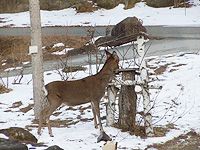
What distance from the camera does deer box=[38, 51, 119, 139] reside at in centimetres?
801

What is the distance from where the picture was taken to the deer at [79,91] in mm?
8008

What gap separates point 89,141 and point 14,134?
4.51 feet

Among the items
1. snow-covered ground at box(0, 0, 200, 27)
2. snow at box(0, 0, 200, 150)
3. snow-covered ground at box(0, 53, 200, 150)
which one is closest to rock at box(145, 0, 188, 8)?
snow-covered ground at box(0, 0, 200, 27)

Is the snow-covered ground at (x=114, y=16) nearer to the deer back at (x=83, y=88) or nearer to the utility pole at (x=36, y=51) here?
the utility pole at (x=36, y=51)

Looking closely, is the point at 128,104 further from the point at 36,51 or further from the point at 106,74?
the point at 36,51

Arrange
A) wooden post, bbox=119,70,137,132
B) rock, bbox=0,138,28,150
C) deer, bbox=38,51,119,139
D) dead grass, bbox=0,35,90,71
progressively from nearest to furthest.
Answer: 1. rock, bbox=0,138,28,150
2. deer, bbox=38,51,119,139
3. wooden post, bbox=119,70,137,132
4. dead grass, bbox=0,35,90,71

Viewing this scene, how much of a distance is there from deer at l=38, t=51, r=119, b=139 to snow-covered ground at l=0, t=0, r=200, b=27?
19.5 m

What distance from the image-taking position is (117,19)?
32.4 m

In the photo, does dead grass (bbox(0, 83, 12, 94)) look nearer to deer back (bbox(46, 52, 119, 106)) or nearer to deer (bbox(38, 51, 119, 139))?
deer (bbox(38, 51, 119, 139))

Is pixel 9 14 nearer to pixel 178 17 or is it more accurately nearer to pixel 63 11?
pixel 63 11

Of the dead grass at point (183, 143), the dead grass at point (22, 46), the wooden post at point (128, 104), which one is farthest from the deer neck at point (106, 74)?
the dead grass at point (22, 46)

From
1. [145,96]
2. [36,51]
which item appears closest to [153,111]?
[145,96]

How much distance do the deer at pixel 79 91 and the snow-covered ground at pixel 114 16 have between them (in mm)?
19511

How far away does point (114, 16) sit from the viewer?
34281 mm
